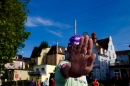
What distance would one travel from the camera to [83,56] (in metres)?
2.02

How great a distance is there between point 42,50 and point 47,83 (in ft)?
177

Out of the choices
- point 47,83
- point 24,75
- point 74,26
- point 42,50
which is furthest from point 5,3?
point 42,50

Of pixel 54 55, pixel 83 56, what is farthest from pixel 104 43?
pixel 83 56

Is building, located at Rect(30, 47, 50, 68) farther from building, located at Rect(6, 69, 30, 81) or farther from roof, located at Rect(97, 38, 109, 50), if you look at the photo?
roof, located at Rect(97, 38, 109, 50)

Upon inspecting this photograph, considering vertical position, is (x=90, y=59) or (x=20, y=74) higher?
(x=90, y=59)

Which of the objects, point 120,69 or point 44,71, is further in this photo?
point 120,69

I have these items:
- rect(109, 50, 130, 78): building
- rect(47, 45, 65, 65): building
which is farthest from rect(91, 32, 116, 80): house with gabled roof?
rect(47, 45, 65, 65): building

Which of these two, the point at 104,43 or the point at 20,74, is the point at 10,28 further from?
the point at 20,74

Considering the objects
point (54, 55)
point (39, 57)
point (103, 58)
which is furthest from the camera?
point (39, 57)

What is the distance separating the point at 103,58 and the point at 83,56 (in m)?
51.2

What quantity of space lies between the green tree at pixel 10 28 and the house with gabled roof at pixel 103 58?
104 ft

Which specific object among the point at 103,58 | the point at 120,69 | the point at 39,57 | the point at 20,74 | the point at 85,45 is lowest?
the point at 20,74

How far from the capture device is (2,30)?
15.7 m

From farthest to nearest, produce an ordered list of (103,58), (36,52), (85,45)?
1. (36,52)
2. (103,58)
3. (85,45)
